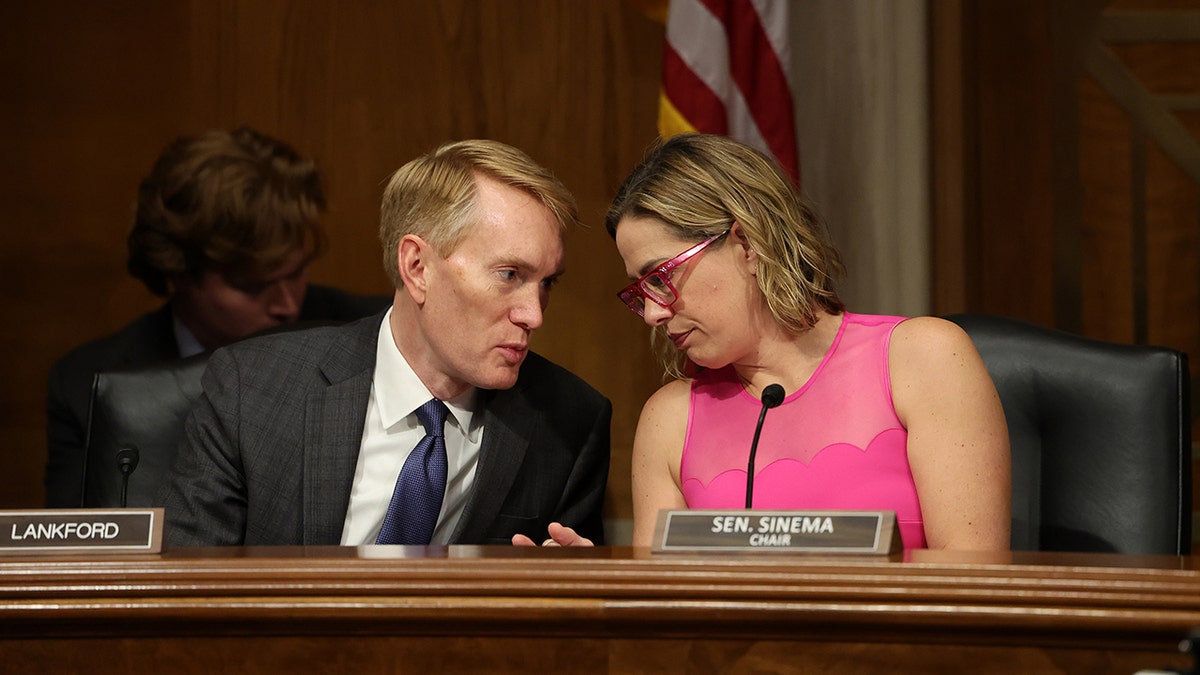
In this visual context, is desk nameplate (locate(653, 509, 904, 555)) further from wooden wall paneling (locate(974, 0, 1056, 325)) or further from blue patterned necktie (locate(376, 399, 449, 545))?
wooden wall paneling (locate(974, 0, 1056, 325))

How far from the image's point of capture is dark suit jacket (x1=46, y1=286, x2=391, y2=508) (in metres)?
2.73

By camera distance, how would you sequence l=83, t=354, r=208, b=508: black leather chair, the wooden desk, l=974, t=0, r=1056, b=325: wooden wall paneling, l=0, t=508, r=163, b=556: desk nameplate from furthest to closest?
l=974, t=0, r=1056, b=325: wooden wall paneling → l=83, t=354, r=208, b=508: black leather chair → l=0, t=508, r=163, b=556: desk nameplate → the wooden desk

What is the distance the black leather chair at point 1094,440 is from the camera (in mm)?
1928

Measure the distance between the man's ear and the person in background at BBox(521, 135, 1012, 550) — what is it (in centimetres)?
31

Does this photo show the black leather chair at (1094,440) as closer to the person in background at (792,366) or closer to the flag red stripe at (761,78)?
the person in background at (792,366)

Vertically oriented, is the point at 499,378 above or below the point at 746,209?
below

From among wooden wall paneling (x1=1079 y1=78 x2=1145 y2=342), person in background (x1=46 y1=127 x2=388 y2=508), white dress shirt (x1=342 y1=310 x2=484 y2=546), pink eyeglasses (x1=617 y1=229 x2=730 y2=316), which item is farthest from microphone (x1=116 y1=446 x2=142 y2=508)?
wooden wall paneling (x1=1079 y1=78 x2=1145 y2=342)

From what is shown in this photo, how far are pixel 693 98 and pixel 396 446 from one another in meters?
1.29

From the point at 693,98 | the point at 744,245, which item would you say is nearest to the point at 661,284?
the point at 744,245

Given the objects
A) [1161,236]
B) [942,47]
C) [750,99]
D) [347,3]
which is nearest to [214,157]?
[347,3]

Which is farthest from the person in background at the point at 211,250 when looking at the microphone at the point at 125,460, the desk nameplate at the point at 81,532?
the desk nameplate at the point at 81,532

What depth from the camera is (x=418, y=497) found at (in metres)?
2.04

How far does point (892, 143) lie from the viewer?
3250 millimetres

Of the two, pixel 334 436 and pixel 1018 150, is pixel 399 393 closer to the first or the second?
pixel 334 436
